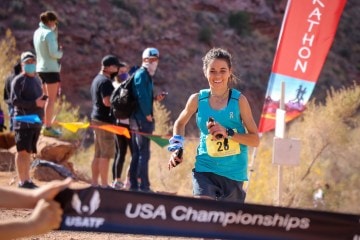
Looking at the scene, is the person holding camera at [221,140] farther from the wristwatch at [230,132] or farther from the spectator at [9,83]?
the spectator at [9,83]

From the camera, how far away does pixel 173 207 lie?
142 inches

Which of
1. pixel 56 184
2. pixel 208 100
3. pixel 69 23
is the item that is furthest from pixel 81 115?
pixel 56 184

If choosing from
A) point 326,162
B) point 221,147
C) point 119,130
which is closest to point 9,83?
point 119,130

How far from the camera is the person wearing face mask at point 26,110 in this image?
888 cm

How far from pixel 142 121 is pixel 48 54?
206 centimetres

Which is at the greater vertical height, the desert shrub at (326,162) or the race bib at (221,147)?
the race bib at (221,147)

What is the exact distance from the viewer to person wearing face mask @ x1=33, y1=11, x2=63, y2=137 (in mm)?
10227

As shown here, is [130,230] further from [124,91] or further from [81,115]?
[81,115]

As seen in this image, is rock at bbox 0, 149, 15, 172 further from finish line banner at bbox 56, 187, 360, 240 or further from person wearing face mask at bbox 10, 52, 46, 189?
finish line banner at bbox 56, 187, 360, 240

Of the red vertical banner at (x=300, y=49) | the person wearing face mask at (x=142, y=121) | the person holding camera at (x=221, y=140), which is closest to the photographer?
the person holding camera at (x=221, y=140)

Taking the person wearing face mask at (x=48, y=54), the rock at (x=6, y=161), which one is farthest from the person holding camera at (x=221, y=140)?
the rock at (x=6, y=161)

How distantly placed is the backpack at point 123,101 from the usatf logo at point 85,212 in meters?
5.46

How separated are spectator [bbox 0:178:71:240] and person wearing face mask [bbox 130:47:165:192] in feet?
18.7

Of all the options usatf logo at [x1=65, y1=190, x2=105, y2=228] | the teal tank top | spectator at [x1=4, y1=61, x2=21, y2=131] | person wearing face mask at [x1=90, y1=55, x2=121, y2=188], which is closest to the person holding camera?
the teal tank top
